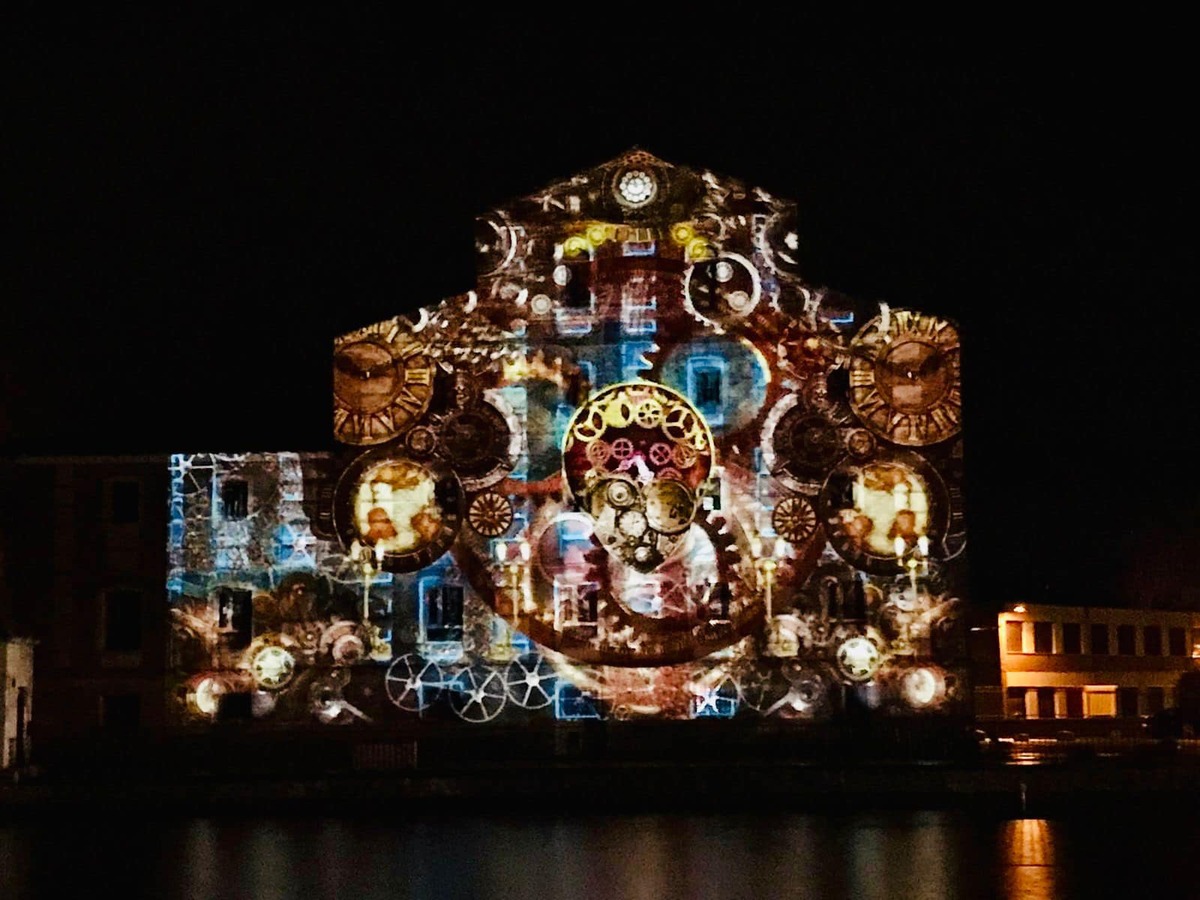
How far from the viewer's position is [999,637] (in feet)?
258

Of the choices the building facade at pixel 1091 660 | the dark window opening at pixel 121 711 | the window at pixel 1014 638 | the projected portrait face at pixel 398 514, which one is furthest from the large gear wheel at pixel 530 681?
the window at pixel 1014 638

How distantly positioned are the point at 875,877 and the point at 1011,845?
6411 millimetres

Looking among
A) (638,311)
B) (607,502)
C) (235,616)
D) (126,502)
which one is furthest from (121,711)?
(638,311)

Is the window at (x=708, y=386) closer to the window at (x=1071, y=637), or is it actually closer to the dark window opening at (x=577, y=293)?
the dark window opening at (x=577, y=293)

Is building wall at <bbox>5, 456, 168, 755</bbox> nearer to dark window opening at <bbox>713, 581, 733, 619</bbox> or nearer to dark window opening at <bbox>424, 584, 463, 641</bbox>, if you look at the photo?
dark window opening at <bbox>424, 584, 463, 641</bbox>

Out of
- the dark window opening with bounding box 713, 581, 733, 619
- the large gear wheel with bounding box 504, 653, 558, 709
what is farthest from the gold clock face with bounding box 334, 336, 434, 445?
the dark window opening with bounding box 713, 581, 733, 619

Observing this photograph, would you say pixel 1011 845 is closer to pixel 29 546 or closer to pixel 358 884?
pixel 358 884

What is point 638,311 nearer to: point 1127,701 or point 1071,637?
point 1071,637

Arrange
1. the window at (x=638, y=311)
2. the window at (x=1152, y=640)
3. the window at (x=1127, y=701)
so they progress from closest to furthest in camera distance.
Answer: the window at (x=638, y=311), the window at (x=1127, y=701), the window at (x=1152, y=640)

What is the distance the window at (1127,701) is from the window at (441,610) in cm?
4208

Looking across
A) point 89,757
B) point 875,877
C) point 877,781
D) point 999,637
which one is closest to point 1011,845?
point 875,877

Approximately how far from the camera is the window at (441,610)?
53094 mm

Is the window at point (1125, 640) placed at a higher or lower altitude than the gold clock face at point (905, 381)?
lower

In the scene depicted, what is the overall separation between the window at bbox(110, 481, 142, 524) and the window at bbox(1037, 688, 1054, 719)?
43.3 metres
